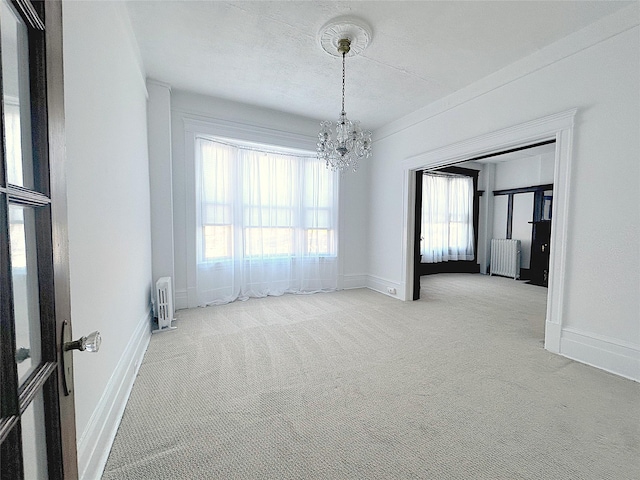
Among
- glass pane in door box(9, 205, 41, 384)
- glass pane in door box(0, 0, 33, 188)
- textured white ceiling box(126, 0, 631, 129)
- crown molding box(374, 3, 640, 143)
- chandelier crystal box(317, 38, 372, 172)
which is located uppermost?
textured white ceiling box(126, 0, 631, 129)

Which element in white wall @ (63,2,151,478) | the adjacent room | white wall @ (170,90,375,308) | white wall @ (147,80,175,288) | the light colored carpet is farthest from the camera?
white wall @ (170,90,375,308)

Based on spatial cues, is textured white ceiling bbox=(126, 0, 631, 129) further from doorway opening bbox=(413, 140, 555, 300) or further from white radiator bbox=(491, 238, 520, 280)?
white radiator bbox=(491, 238, 520, 280)

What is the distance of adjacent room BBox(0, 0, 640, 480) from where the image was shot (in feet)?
2.35

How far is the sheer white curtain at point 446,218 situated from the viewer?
6.91m

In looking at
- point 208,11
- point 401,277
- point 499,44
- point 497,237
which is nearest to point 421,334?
point 401,277

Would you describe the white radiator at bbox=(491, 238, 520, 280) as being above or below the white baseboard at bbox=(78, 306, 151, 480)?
above

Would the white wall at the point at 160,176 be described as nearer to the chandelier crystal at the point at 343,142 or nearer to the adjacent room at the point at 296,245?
the adjacent room at the point at 296,245

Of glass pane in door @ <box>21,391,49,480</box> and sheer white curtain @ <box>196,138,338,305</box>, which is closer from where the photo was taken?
glass pane in door @ <box>21,391,49,480</box>

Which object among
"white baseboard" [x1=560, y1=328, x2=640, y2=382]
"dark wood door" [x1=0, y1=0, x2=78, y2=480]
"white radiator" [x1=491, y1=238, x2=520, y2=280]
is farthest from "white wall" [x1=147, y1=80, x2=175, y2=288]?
"white radiator" [x1=491, y1=238, x2=520, y2=280]

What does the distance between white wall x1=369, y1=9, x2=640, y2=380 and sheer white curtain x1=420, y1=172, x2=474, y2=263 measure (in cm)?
398

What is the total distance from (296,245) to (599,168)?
3.75 m

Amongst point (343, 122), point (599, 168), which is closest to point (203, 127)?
point (343, 122)

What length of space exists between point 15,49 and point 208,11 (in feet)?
7.32

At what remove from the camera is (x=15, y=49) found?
59 centimetres
